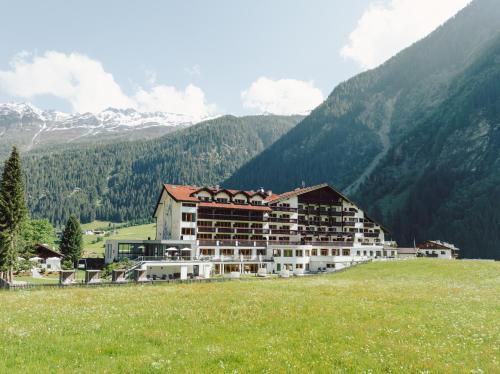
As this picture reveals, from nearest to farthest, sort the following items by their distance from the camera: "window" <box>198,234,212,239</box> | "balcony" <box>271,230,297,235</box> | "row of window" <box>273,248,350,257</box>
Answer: "window" <box>198,234,212,239</box> → "row of window" <box>273,248,350,257</box> → "balcony" <box>271,230,297,235</box>

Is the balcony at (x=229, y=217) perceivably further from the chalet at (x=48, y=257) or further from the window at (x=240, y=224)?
the chalet at (x=48, y=257)

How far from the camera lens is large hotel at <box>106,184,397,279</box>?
79062 millimetres

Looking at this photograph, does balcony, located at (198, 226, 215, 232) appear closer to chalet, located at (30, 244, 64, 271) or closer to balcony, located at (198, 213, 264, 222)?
balcony, located at (198, 213, 264, 222)

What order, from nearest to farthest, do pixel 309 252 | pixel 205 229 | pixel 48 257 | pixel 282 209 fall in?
pixel 205 229 → pixel 309 252 → pixel 282 209 → pixel 48 257

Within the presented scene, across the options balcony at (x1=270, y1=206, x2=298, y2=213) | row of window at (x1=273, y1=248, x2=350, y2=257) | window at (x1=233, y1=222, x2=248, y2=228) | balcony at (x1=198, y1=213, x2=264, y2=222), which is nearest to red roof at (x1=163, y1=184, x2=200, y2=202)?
balcony at (x1=198, y1=213, x2=264, y2=222)

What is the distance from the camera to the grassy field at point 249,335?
1345 centimetres

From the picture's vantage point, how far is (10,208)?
2131 inches

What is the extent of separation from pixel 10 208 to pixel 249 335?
4941 centimetres

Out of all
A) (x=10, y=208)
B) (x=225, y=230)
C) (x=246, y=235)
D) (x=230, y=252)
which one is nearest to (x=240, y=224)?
(x=246, y=235)

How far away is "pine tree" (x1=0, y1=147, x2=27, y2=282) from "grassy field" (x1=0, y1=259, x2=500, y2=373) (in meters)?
28.3

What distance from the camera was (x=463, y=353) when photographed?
15.0 metres

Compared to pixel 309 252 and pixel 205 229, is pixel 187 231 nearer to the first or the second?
pixel 205 229

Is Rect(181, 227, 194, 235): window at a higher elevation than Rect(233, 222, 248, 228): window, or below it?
below

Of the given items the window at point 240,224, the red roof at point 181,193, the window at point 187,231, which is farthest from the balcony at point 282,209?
the window at point 187,231
